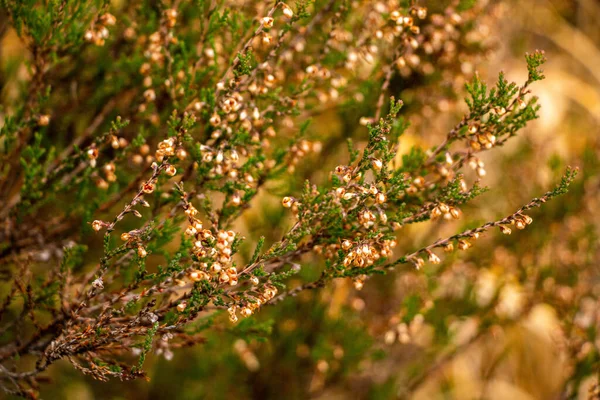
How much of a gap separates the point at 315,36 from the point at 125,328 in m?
1.28

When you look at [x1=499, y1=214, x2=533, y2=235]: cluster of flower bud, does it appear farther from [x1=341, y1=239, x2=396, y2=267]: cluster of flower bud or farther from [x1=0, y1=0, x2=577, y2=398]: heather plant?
[x1=341, y1=239, x2=396, y2=267]: cluster of flower bud

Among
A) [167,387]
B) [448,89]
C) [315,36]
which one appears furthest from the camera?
[167,387]

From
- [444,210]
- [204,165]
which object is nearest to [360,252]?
[444,210]

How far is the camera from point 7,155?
1.49 meters

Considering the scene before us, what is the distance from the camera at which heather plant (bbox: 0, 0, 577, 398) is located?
3.68 ft

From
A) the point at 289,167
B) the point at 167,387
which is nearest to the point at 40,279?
the point at 289,167

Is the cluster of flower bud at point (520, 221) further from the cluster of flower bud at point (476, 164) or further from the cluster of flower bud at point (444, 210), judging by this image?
the cluster of flower bud at point (476, 164)

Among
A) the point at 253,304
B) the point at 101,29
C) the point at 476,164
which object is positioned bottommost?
the point at 253,304

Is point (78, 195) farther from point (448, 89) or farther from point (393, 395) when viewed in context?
point (393, 395)

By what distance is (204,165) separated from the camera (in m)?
1.32

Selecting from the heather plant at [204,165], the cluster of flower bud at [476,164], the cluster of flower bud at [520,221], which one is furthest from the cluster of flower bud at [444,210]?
the cluster of flower bud at [476,164]

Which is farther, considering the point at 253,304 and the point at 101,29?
the point at 101,29

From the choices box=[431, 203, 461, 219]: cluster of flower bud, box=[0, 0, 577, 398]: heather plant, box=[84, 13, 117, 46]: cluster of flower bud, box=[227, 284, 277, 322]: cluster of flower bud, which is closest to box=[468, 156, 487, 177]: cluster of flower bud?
box=[0, 0, 577, 398]: heather plant

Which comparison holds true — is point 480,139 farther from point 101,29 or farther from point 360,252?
point 101,29
